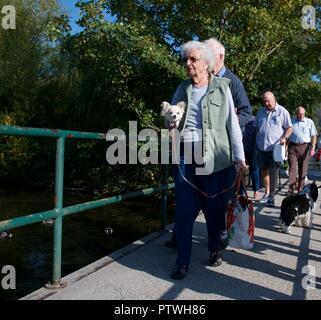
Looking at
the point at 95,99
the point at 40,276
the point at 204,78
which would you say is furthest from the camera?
the point at 95,99

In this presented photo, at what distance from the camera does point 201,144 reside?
405cm

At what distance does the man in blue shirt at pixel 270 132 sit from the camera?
25.2ft

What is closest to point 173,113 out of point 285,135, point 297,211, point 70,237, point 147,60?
point 297,211

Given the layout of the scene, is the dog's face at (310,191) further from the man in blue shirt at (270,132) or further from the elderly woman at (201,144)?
the elderly woman at (201,144)

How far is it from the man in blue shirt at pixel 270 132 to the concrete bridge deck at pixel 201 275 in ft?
8.08

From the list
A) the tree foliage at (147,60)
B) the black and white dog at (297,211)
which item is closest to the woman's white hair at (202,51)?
the black and white dog at (297,211)

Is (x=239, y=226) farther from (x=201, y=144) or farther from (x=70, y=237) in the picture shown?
(x=70, y=237)

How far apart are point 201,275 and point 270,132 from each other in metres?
4.09

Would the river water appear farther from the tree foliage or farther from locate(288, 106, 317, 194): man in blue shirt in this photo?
locate(288, 106, 317, 194): man in blue shirt

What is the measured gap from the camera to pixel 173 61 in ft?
38.6
